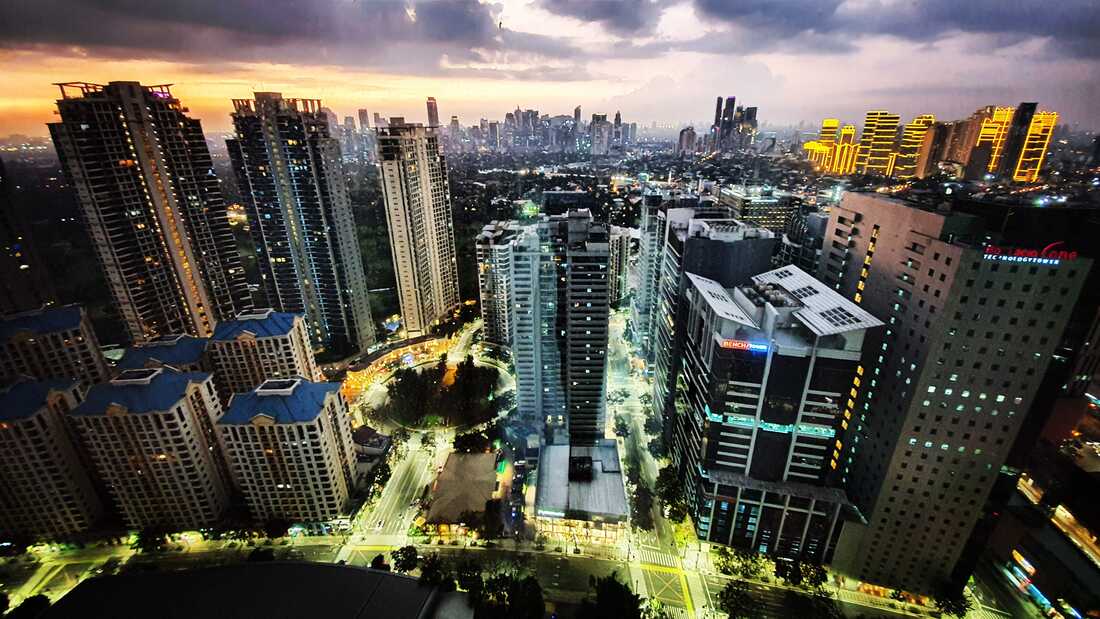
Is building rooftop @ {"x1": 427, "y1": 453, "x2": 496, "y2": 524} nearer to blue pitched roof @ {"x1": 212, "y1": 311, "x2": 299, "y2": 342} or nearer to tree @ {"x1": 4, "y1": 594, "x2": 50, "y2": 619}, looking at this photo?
blue pitched roof @ {"x1": 212, "y1": 311, "x2": 299, "y2": 342}

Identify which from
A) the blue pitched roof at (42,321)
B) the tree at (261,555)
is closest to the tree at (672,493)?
the tree at (261,555)

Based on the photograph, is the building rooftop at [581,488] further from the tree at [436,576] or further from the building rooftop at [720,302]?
the building rooftop at [720,302]

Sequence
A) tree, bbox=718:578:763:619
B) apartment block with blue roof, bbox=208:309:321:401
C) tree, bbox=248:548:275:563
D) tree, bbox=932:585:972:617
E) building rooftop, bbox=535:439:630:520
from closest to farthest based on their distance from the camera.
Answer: tree, bbox=718:578:763:619, tree, bbox=932:585:972:617, tree, bbox=248:548:275:563, building rooftop, bbox=535:439:630:520, apartment block with blue roof, bbox=208:309:321:401

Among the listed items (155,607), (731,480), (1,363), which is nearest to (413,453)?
(155,607)

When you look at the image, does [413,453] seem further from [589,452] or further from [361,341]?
[361,341]


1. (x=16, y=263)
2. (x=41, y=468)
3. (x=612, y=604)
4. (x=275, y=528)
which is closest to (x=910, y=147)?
(x=612, y=604)

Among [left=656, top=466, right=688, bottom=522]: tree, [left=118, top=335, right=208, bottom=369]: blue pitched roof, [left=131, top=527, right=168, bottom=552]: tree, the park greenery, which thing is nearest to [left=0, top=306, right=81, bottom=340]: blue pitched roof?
[left=118, top=335, right=208, bottom=369]: blue pitched roof
